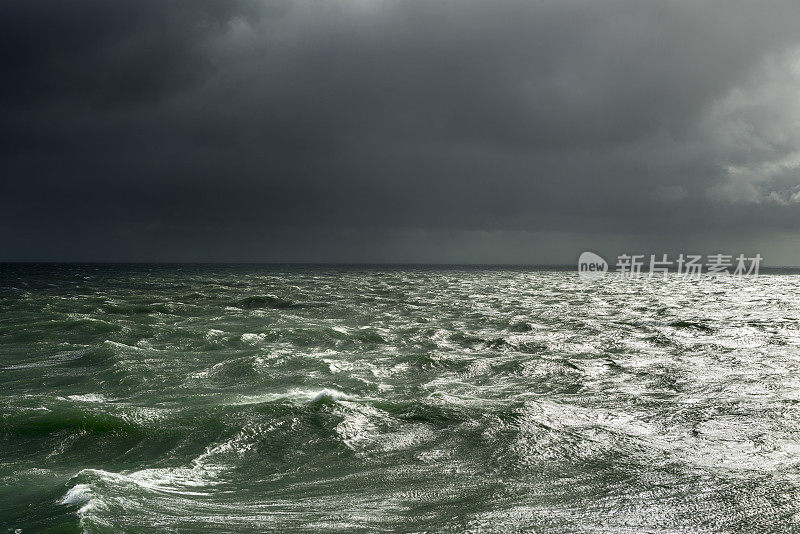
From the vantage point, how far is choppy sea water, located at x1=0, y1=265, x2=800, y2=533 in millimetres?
5988

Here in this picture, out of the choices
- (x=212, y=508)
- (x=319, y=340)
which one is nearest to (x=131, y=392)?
(x=212, y=508)

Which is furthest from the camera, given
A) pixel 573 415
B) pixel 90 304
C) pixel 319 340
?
pixel 90 304

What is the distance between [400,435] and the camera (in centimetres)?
915

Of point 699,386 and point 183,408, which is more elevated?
point 699,386

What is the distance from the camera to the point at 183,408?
35.0 feet

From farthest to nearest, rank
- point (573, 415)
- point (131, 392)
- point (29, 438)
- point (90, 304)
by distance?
point (90, 304), point (131, 392), point (573, 415), point (29, 438)

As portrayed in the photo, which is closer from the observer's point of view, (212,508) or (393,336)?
(212,508)

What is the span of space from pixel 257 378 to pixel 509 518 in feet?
30.8

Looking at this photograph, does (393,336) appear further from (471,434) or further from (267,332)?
(471,434)

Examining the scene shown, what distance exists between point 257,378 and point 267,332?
8678mm

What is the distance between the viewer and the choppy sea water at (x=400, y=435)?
5988 millimetres

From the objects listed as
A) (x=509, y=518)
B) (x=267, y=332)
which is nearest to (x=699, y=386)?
(x=509, y=518)

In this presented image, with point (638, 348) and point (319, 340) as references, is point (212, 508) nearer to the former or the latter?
point (319, 340)

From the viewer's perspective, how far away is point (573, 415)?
33.4ft
